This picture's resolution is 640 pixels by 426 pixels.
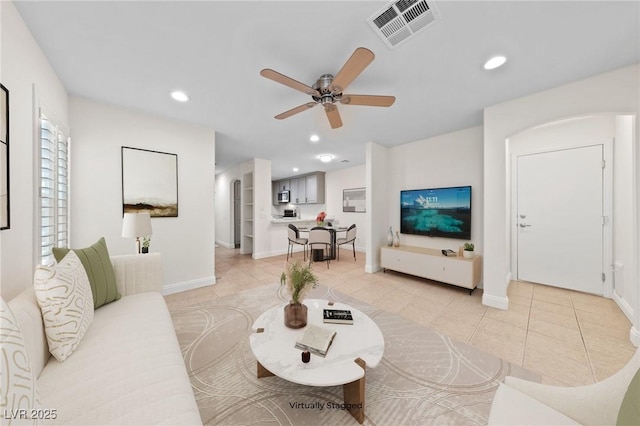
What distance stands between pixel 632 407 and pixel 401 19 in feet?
6.88

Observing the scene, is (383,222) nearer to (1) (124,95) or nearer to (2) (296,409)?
(2) (296,409)

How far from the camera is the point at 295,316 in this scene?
1.58 meters

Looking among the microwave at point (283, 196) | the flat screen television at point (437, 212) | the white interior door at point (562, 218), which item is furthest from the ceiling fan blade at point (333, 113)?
the microwave at point (283, 196)

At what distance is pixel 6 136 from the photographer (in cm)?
128

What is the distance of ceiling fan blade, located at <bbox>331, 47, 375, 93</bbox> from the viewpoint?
55.6 inches

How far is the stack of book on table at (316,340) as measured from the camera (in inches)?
51.9

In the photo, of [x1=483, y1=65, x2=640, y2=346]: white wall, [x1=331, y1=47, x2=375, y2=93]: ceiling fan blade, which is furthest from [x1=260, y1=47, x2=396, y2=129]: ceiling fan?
[x1=483, y1=65, x2=640, y2=346]: white wall

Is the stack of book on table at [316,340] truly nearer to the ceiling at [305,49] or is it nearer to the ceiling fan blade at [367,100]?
the ceiling fan blade at [367,100]

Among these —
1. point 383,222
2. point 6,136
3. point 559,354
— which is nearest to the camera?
point 6,136

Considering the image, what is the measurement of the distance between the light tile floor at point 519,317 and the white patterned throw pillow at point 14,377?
93.3 inches

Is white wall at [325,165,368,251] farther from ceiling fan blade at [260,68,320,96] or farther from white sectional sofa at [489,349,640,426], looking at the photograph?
white sectional sofa at [489,349,640,426]

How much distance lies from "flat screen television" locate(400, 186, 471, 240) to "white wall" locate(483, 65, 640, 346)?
73cm

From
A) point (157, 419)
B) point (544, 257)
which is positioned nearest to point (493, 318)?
point (544, 257)

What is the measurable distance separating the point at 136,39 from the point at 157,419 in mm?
2368
